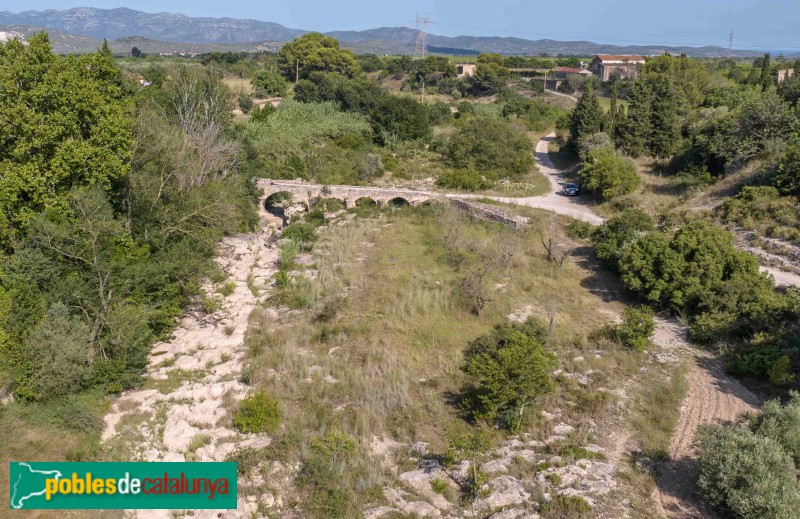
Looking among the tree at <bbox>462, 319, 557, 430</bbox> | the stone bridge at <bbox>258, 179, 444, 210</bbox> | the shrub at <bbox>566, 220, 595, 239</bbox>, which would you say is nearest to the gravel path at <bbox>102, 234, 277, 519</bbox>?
the tree at <bbox>462, 319, 557, 430</bbox>

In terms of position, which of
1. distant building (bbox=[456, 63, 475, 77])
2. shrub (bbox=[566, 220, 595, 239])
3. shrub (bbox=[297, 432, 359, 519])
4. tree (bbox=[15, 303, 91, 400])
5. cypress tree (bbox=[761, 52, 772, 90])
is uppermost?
distant building (bbox=[456, 63, 475, 77])

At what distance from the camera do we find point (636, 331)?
18.4m

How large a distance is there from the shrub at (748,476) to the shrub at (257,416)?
1062cm

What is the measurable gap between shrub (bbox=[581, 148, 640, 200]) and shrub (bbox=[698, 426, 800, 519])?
2445 cm

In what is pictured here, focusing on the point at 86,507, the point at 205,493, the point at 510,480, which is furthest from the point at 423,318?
the point at 86,507

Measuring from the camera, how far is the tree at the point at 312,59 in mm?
74438

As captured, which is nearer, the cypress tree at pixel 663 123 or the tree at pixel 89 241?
the tree at pixel 89 241

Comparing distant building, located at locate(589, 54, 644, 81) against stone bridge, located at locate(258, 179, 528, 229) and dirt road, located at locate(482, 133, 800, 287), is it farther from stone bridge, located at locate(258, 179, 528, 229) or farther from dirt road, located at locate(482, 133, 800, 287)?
stone bridge, located at locate(258, 179, 528, 229)

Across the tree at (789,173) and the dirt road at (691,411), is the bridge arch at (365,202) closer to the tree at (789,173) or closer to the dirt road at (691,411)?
the dirt road at (691,411)

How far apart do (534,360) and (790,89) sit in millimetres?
36016

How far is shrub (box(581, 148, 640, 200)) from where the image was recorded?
34.2m

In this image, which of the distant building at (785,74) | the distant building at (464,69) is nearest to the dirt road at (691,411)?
the distant building at (785,74)

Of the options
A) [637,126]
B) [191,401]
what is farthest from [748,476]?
[637,126]

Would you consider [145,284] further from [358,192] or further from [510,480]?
[358,192]
